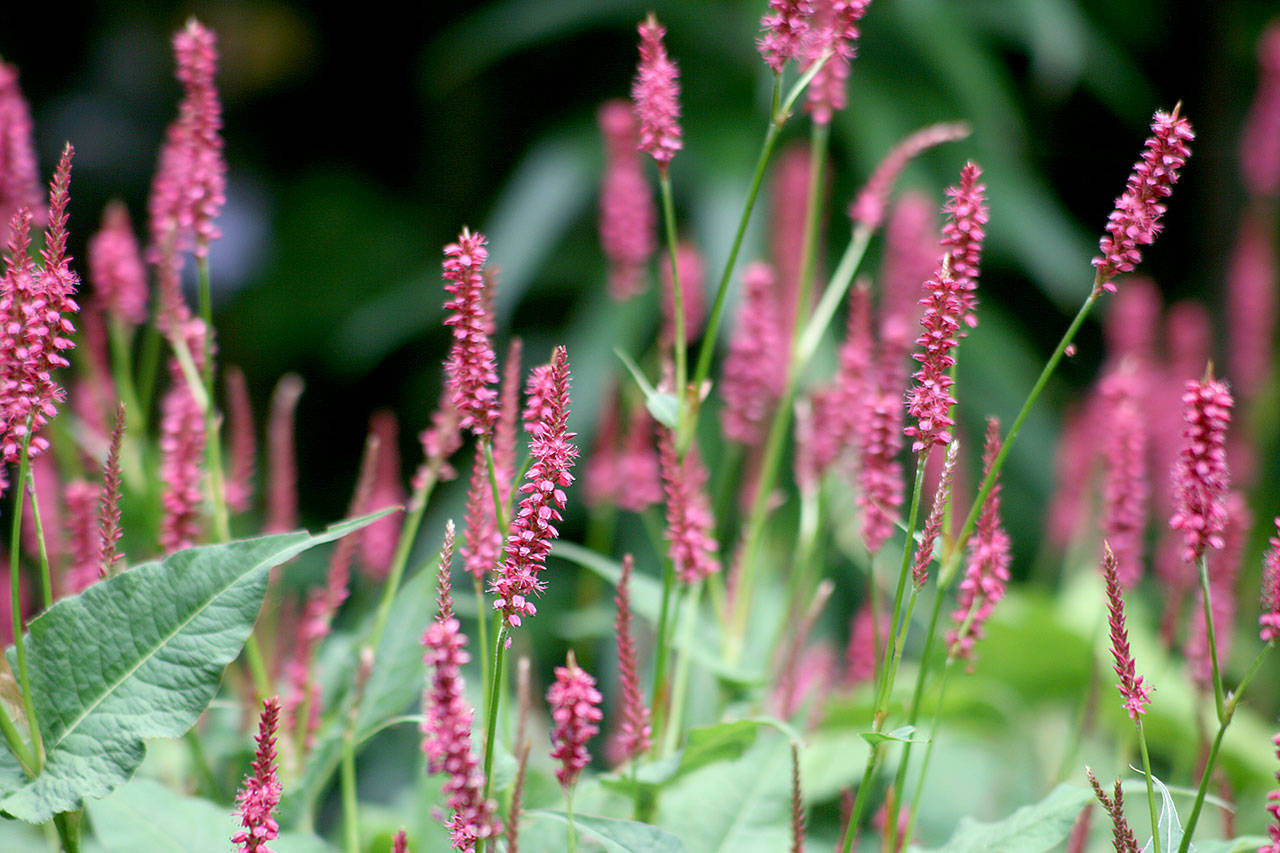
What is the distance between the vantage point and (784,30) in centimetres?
46

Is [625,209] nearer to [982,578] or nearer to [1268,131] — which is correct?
[982,578]

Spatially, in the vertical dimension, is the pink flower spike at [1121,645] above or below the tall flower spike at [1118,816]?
above

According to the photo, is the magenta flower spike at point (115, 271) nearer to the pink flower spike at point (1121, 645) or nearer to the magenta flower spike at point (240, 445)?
the magenta flower spike at point (240, 445)

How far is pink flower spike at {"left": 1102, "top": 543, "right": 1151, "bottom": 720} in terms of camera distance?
0.37m

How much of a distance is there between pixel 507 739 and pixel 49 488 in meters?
0.45

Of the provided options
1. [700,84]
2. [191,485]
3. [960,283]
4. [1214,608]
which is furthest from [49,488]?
[700,84]

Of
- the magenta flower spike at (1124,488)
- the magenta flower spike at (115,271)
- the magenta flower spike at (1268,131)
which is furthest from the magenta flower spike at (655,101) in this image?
the magenta flower spike at (1268,131)

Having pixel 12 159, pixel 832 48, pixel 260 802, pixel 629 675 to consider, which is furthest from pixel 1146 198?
pixel 12 159

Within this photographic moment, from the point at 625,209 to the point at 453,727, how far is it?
531mm

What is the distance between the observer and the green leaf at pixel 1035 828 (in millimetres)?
438

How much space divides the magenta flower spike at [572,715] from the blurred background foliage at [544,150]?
4.14 feet

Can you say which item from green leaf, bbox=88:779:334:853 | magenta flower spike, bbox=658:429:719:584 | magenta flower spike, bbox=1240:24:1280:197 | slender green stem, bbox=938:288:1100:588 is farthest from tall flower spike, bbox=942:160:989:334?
magenta flower spike, bbox=1240:24:1280:197

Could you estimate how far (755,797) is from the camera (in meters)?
0.55

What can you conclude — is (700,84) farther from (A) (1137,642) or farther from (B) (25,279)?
(B) (25,279)
